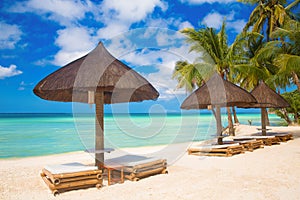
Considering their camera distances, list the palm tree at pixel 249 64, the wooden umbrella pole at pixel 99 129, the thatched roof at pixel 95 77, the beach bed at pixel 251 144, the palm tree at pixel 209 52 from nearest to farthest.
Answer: the thatched roof at pixel 95 77 → the wooden umbrella pole at pixel 99 129 → the beach bed at pixel 251 144 → the palm tree at pixel 209 52 → the palm tree at pixel 249 64

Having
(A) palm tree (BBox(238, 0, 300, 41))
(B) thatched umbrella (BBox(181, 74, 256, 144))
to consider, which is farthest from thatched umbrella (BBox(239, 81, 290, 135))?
(A) palm tree (BBox(238, 0, 300, 41))

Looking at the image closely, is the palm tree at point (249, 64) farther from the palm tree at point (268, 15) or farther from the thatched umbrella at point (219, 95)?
the thatched umbrella at point (219, 95)

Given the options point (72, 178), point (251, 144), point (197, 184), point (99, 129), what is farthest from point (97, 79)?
point (251, 144)

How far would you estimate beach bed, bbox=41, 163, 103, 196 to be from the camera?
3889 millimetres

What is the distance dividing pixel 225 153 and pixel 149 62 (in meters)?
3.47

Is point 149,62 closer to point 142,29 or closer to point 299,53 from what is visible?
point 142,29

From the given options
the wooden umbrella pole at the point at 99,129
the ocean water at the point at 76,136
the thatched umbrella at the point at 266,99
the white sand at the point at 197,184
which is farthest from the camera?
the ocean water at the point at 76,136

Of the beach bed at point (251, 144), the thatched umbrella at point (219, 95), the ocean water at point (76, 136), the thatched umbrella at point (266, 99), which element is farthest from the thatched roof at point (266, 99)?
the ocean water at point (76, 136)

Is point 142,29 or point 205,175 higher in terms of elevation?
point 142,29

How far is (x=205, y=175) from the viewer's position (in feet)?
16.2

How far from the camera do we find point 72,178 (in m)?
4.02

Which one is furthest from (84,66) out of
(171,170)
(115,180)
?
(171,170)

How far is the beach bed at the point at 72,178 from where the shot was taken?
153 inches

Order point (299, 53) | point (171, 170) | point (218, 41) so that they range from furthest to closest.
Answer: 1. point (218, 41)
2. point (299, 53)
3. point (171, 170)
